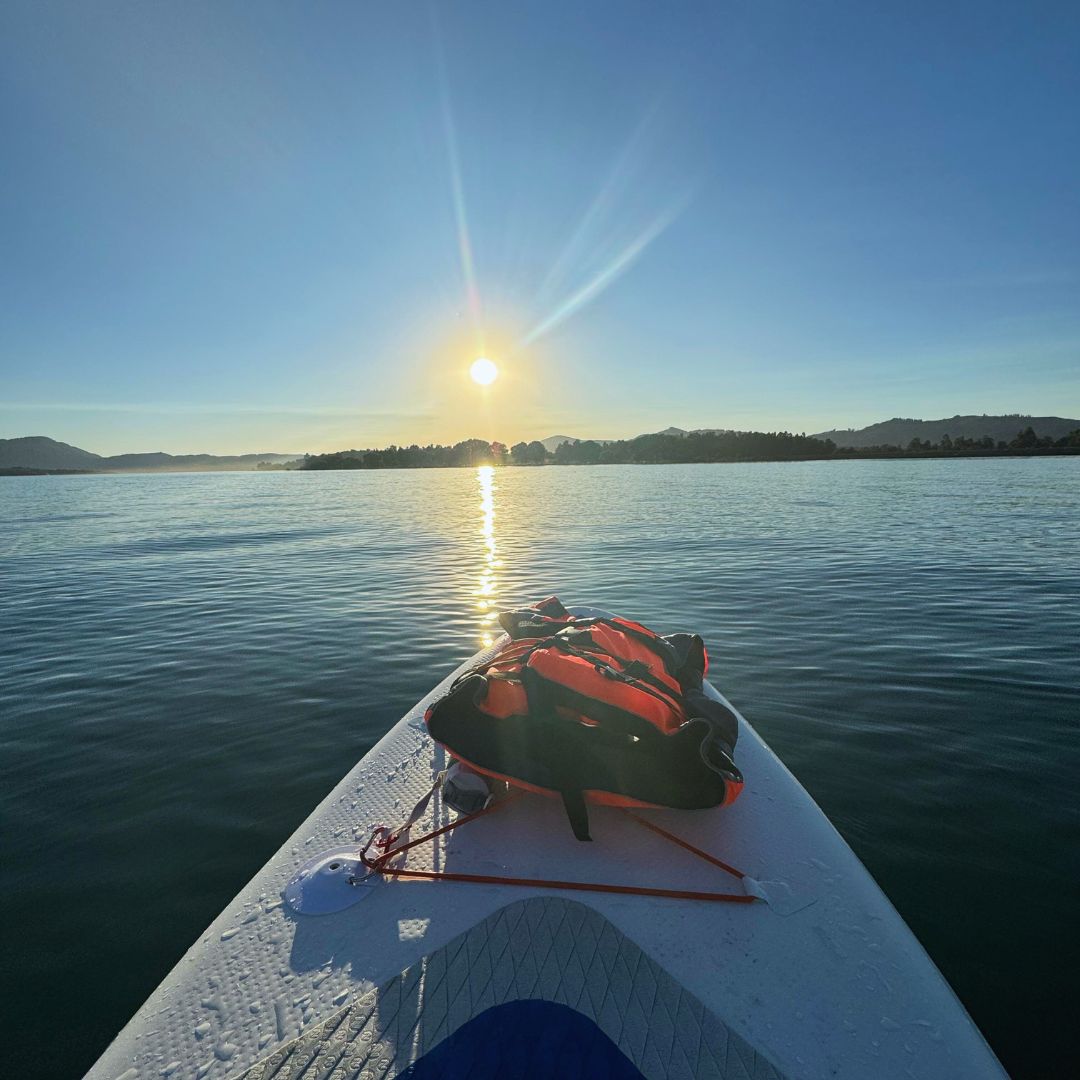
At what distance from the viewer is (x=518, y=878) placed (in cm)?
275

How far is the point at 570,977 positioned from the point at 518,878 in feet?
1.73

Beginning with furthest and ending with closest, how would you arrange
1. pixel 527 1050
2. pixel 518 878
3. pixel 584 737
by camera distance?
pixel 584 737
pixel 518 878
pixel 527 1050

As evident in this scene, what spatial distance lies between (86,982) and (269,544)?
63.9ft

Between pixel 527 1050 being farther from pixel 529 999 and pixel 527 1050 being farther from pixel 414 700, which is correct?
pixel 414 700

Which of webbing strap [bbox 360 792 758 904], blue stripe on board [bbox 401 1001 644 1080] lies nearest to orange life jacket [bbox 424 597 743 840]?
webbing strap [bbox 360 792 758 904]

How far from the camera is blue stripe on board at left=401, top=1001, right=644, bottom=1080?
1.99 meters

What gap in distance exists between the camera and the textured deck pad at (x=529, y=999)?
202 cm

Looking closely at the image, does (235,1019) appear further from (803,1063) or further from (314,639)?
(314,639)


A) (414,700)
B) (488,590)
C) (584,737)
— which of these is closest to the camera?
(584,737)

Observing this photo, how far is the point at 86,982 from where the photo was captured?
125 inches

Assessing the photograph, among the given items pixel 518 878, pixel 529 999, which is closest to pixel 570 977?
pixel 529 999

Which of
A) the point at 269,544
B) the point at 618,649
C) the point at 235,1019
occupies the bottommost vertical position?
the point at 269,544

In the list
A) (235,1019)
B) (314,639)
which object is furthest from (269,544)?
(235,1019)

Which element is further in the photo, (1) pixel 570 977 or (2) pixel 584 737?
(2) pixel 584 737
